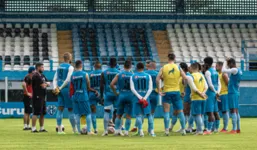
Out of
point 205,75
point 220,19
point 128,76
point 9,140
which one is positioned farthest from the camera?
point 220,19

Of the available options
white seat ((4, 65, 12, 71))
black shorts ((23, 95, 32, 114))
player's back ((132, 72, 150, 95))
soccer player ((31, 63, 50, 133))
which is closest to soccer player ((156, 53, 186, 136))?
player's back ((132, 72, 150, 95))

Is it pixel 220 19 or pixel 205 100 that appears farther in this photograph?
pixel 220 19

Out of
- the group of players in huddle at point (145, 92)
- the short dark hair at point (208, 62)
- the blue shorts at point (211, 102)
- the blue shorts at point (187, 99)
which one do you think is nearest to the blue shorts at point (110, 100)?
the group of players in huddle at point (145, 92)

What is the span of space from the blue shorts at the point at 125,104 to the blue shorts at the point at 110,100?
0.69 metres

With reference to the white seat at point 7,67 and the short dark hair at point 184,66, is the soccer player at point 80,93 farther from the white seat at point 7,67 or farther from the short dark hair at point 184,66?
the white seat at point 7,67

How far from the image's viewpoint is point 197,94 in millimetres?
20250

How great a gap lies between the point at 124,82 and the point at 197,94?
2006 mm

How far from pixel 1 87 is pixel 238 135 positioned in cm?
2145

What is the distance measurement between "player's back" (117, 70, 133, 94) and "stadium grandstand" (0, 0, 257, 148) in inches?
1021

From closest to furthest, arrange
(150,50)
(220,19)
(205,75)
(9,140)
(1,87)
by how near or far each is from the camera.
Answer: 1. (9,140)
2. (205,75)
3. (1,87)
4. (150,50)
5. (220,19)

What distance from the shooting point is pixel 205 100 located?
2050cm

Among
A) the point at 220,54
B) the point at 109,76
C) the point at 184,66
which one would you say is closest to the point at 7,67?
Answer: the point at 220,54

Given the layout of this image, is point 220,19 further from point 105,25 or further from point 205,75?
point 205,75

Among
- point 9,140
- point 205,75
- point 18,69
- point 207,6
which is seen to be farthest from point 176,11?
point 9,140
